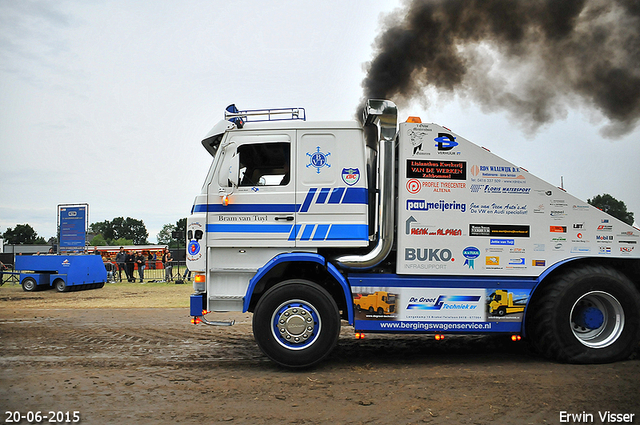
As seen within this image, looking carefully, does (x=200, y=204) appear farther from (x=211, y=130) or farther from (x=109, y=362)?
(x=109, y=362)

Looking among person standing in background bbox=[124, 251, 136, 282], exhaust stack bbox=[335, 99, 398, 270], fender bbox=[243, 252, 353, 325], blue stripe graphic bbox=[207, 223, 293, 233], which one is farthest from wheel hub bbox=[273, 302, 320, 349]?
person standing in background bbox=[124, 251, 136, 282]

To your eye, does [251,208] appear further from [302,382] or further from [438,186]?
[438,186]

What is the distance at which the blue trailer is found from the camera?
57.8ft

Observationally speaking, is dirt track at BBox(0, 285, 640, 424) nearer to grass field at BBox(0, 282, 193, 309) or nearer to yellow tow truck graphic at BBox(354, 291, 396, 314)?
yellow tow truck graphic at BBox(354, 291, 396, 314)

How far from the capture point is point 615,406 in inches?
173

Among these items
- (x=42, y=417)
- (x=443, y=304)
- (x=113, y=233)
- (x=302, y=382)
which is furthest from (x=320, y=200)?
(x=113, y=233)

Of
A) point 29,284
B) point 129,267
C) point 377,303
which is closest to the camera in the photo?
point 377,303

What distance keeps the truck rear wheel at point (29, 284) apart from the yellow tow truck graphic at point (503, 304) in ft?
59.9

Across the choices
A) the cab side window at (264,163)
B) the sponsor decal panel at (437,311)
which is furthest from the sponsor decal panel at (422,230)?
the cab side window at (264,163)

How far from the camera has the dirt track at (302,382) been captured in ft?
14.0

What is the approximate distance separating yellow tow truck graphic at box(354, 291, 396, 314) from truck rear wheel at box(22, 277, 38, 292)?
1702 centimetres

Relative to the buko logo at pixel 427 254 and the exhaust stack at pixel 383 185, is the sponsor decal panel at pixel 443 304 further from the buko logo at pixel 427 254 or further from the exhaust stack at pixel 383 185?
the exhaust stack at pixel 383 185

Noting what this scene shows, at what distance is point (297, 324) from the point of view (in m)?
5.59

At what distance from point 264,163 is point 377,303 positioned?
246cm
